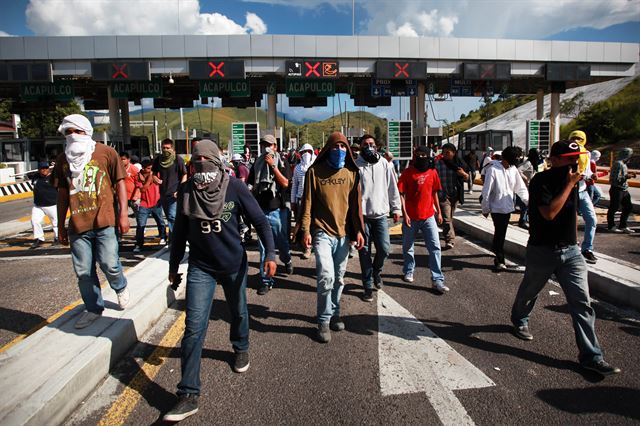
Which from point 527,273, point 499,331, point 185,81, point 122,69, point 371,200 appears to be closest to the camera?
point 527,273

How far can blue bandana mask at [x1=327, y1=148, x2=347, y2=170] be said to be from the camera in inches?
158

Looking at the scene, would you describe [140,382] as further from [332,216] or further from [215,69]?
[215,69]

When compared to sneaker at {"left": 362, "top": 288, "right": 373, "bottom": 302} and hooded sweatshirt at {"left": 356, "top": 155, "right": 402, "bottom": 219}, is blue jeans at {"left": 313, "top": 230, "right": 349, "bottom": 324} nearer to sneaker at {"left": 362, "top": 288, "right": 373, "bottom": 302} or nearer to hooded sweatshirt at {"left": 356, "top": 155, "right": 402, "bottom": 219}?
sneaker at {"left": 362, "top": 288, "right": 373, "bottom": 302}

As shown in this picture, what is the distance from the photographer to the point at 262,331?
4156 millimetres

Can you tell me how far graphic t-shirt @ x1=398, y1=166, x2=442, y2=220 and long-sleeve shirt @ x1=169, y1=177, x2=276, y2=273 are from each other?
2953 mm

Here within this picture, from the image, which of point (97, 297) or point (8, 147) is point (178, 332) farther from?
point (8, 147)

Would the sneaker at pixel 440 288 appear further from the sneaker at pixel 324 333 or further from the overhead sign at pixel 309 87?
the overhead sign at pixel 309 87

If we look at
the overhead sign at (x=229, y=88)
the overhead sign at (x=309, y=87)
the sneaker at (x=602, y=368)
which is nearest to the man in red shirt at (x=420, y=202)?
the sneaker at (x=602, y=368)

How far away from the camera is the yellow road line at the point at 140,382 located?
2.79 m

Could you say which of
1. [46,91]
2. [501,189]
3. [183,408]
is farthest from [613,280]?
[46,91]

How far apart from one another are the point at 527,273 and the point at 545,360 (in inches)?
29.2

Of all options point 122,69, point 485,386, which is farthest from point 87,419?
point 122,69

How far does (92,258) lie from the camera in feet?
12.6

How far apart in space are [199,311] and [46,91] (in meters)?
25.6
